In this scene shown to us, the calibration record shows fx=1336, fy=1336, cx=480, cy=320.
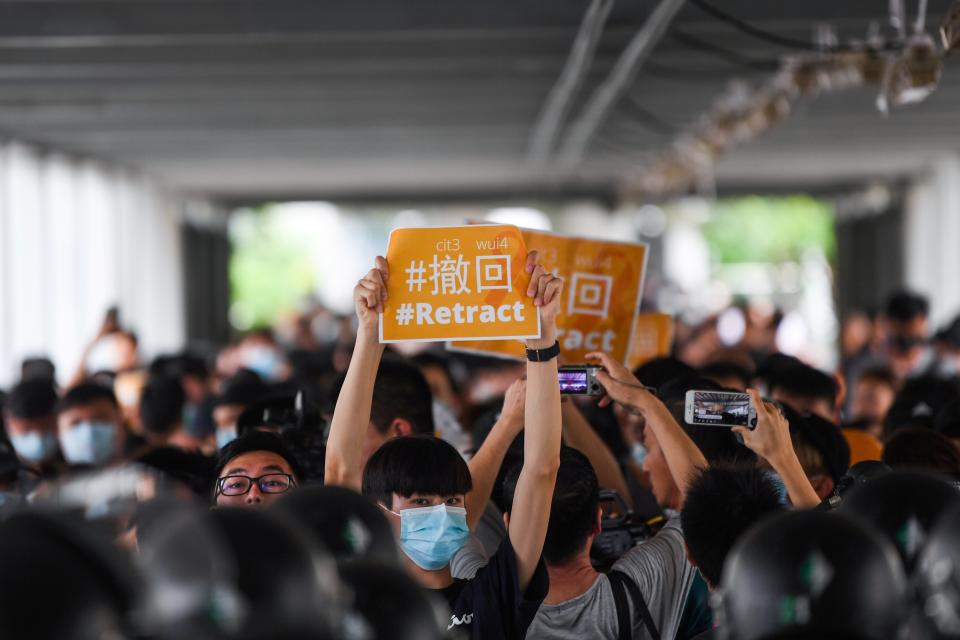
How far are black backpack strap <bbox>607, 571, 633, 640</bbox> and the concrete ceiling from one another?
19.6 ft

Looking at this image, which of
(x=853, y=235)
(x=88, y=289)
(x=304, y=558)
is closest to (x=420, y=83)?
(x=88, y=289)

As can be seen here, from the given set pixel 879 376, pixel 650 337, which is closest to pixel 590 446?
pixel 650 337

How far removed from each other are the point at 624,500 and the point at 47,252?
537 inches

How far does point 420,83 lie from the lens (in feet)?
42.9

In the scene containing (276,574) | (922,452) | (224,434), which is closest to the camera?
(276,574)

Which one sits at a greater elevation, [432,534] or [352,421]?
[352,421]

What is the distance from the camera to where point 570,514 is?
160 inches

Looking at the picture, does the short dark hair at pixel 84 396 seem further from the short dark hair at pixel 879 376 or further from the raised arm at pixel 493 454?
the short dark hair at pixel 879 376

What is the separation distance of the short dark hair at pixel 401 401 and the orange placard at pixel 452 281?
37.8 inches

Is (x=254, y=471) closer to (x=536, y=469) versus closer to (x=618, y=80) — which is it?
(x=536, y=469)

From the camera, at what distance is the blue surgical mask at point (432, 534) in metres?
3.92

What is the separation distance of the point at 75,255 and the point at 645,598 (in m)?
16.0

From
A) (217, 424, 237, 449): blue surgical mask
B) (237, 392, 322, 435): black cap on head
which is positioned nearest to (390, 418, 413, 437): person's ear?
(237, 392, 322, 435): black cap on head

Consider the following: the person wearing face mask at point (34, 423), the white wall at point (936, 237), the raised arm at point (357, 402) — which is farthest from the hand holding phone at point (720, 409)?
the white wall at point (936, 237)
